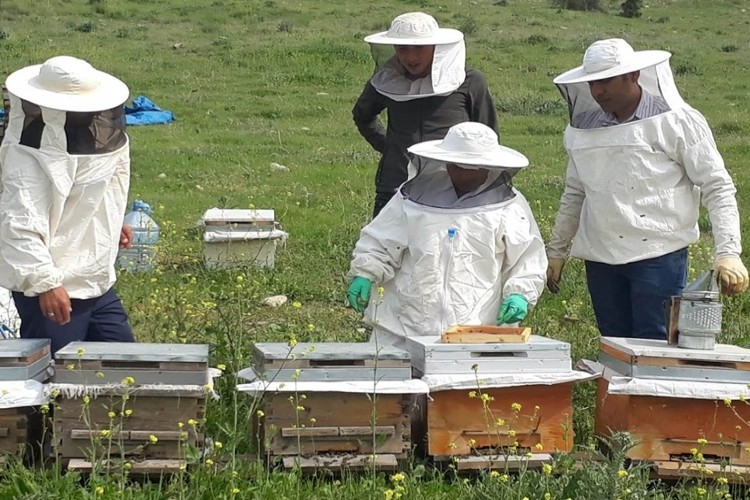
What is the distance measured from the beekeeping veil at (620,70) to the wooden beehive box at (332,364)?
1472mm

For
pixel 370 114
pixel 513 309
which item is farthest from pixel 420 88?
pixel 513 309

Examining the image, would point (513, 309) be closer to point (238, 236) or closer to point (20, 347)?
point (20, 347)

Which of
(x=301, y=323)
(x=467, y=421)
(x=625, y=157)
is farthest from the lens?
(x=301, y=323)

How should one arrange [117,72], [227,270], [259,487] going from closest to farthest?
[259,487] < [227,270] < [117,72]

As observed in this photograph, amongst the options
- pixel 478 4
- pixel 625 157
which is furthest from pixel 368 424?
A: pixel 478 4

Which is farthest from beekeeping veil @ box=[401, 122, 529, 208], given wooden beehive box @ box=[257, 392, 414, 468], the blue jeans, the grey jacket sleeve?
the grey jacket sleeve

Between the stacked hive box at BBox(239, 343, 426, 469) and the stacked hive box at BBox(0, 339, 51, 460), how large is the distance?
72 cm

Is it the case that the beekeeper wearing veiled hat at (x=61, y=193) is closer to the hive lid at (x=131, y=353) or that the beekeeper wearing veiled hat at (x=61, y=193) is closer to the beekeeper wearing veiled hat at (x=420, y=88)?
the hive lid at (x=131, y=353)

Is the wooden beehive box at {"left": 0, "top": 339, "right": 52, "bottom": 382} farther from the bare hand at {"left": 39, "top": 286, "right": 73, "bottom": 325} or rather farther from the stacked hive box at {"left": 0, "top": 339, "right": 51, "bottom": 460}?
the bare hand at {"left": 39, "top": 286, "right": 73, "bottom": 325}

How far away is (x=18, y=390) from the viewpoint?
340cm

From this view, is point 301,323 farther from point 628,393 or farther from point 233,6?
point 233,6

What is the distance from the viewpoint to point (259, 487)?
343 cm

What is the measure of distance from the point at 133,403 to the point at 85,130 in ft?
3.60

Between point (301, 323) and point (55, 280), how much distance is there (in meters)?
2.65
